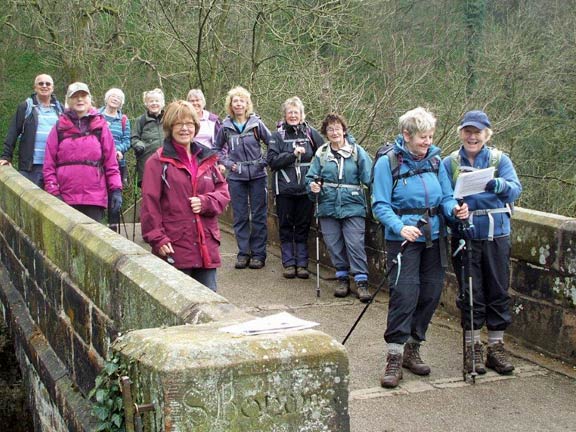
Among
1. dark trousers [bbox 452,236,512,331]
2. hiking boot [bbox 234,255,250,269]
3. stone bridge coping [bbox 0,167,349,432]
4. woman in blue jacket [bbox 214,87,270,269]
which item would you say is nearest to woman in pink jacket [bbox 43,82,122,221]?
woman in blue jacket [bbox 214,87,270,269]

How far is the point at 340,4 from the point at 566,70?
18.6ft

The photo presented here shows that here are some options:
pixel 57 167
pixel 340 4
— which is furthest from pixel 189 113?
pixel 340 4

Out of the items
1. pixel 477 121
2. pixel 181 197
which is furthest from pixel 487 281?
pixel 181 197

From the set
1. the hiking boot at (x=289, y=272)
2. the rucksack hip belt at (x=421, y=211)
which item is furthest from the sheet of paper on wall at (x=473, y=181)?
the hiking boot at (x=289, y=272)

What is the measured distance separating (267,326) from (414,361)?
3.34m

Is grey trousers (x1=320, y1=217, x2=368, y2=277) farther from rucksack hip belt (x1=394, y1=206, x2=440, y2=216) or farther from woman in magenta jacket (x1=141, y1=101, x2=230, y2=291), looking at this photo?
woman in magenta jacket (x1=141, y1=101, x2=230, y2=291)

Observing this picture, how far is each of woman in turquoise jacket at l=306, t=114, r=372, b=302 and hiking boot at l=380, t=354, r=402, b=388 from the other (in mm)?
2425

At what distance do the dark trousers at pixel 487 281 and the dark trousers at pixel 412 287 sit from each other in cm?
24

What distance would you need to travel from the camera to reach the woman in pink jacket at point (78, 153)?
7.98 m

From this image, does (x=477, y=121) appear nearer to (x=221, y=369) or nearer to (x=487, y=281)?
(x=487, y=281)

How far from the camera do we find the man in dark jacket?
9438mm

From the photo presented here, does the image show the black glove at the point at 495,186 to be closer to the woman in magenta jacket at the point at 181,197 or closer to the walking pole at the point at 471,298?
the walking pole at the point at 471,298

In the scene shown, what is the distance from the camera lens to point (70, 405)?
5.70 m

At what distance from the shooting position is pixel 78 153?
800 centimetres
